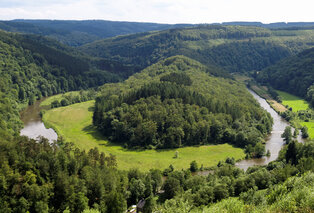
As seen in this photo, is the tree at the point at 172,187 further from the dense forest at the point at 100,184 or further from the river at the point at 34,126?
the river at the point at 34,126

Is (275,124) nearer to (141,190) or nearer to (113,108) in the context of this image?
(113,108)

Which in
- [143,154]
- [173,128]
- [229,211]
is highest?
[229,211]

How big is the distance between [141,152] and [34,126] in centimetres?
7012

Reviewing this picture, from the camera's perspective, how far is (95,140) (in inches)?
5015

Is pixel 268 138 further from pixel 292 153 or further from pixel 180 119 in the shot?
pixel 180 119

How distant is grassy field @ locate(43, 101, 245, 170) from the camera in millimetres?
103625

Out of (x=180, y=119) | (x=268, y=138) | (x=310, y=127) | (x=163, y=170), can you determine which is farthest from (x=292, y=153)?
(x=310, y=127)

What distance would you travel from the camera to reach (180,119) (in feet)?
414

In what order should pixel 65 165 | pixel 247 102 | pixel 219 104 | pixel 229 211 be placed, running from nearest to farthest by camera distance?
pixel 229 211, pixel 65 165, pixel 219 104, pixel 247 102

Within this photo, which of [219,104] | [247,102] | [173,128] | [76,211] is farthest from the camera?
[247,102]

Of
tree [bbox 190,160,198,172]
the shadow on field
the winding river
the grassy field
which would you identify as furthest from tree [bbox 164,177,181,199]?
the shadow on field

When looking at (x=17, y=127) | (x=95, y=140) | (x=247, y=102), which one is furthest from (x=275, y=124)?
Result: (x=17, y=127)

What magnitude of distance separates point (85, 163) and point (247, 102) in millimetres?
111340

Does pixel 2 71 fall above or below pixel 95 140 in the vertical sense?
above
